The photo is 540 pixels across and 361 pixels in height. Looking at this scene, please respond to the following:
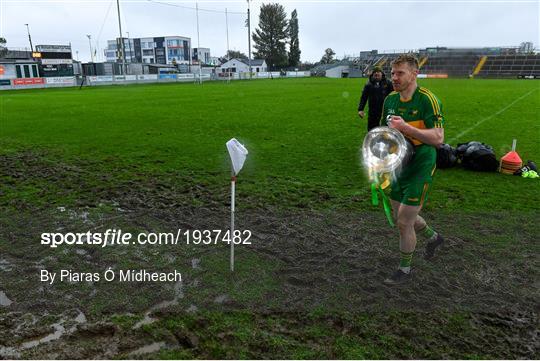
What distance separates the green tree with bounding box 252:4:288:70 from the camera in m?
100

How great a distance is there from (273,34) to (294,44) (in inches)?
219

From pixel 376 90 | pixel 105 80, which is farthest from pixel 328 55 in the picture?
pixel 376 90

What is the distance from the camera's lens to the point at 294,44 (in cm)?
10156

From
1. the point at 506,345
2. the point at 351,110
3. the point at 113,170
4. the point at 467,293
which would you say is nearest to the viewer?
the point at 506,345

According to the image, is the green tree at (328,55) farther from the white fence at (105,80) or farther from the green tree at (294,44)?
the white fence at (105,80)

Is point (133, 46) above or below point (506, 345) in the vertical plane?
above

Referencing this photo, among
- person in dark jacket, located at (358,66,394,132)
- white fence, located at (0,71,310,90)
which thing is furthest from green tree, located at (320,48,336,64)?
person in dark jacket, located at (358,66,394,132)

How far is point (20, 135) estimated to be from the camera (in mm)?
13117

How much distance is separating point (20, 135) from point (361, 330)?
13.1 meters

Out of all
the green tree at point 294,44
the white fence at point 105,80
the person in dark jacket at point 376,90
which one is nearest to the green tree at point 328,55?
the green tree at point 294,44

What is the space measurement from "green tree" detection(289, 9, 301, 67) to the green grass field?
96.0m

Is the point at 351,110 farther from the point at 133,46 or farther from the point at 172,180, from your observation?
the point at 133,46

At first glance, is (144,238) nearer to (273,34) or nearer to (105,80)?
(105,80)

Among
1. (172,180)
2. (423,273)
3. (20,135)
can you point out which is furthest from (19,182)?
(423,273)
